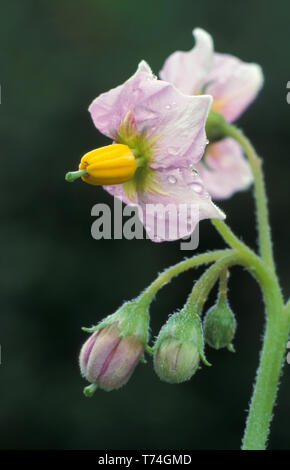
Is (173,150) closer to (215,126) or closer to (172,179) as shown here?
(172,179)

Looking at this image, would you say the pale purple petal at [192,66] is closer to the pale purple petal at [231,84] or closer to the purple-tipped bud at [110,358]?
the pale purple petal at [231,84]

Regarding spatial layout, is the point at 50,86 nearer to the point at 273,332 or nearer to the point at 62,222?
the point at 62,222

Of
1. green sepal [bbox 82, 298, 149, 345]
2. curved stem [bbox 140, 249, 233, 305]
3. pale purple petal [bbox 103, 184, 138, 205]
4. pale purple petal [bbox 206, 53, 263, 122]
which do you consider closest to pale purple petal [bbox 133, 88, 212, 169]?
pale purple petal [bbox 103, 184, 138, 205]

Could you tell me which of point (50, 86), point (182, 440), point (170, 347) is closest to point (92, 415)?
point (182, 440)

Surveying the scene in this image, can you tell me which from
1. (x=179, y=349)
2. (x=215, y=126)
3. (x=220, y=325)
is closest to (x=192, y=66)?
(x=215, y=126)

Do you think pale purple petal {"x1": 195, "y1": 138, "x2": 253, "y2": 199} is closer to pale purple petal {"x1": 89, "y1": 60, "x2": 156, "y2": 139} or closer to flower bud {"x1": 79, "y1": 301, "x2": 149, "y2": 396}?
pale purple petal {"x1": 89, "y1": 60, "x2": 156, "y2": 139}

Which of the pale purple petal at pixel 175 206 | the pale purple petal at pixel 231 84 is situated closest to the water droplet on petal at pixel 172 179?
the pale purple petal at pixel 175 206

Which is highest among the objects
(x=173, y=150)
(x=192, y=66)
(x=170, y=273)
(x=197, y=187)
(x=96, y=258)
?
(x=96, y=258)
